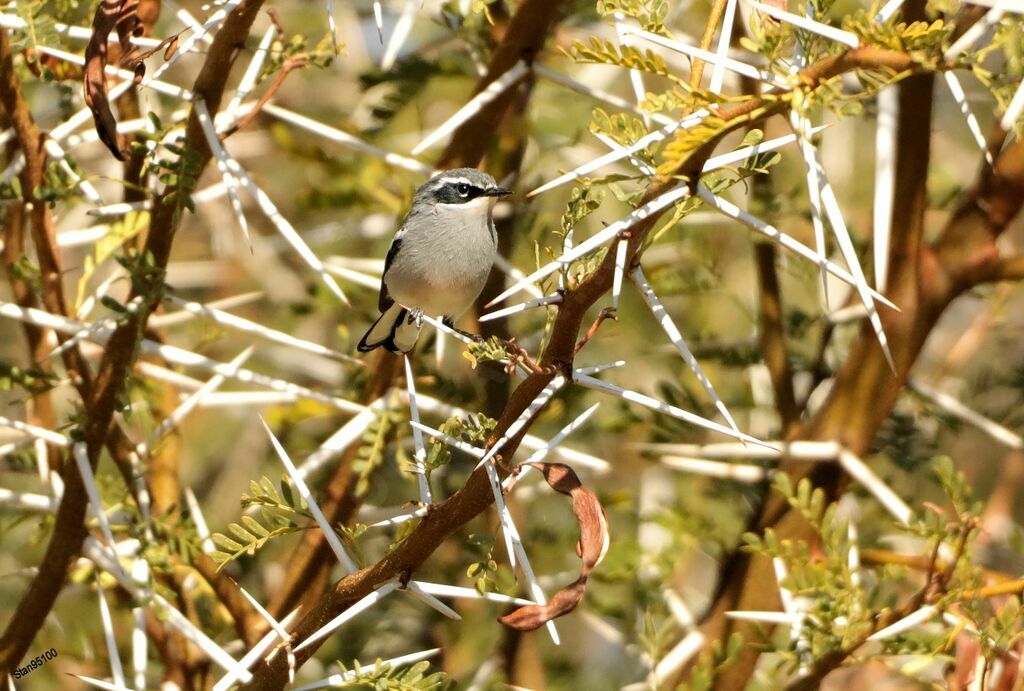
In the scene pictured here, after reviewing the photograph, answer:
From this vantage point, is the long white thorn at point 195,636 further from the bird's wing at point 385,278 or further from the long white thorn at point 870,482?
the long white thorn at point 870,482

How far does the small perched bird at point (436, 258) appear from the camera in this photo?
3.11m

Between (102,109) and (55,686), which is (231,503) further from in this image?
(102,109)

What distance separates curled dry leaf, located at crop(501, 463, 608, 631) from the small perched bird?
143 cm

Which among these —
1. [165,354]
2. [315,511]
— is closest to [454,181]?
[165,354]

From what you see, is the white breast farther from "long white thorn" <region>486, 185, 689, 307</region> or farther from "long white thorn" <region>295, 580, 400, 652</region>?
"long white thorn" <region>486, 185, 689, 307</region>

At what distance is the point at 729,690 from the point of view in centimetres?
288

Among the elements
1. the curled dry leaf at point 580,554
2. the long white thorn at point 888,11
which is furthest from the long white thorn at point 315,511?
the long white thorn at point 888,11

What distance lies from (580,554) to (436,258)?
5.78 feet

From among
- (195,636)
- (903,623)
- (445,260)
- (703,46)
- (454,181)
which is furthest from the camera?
(445,260)

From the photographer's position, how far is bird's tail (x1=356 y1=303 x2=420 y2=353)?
3055 mm

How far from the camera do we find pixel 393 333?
10.4ft

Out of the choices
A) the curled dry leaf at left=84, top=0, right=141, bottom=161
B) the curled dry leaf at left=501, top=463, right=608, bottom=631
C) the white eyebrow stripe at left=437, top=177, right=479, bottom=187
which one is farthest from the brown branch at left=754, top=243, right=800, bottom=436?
the curled dry leaf at left=84, top=0, right=141, bottom=161

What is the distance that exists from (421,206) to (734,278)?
2464 mm

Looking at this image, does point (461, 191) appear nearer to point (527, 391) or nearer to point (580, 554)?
point (527, 391)
